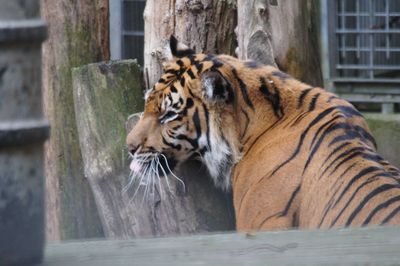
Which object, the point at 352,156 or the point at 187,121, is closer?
the point at 352,156

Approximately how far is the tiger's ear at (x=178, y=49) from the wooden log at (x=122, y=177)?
490 mm

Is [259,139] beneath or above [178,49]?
beneath

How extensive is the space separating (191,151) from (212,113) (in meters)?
0.24

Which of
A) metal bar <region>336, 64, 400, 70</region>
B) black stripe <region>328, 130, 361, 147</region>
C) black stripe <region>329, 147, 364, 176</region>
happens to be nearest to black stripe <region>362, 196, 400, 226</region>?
black stripe <region>329, 147, 364, 176</region>

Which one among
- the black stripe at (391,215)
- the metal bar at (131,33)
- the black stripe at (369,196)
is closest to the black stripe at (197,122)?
the black stripe at (369,196)

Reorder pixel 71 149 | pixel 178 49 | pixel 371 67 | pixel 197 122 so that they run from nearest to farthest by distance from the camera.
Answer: pixel 197 122 < pixel 178 49 < pixel 71 149 < pixel 371 67

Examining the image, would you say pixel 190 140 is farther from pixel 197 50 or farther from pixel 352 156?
pixel 352 156

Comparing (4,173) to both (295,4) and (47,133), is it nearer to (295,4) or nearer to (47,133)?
(47,133)

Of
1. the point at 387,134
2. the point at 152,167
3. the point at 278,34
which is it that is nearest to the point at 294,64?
the point at 278,34

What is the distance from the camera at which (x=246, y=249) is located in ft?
6.20

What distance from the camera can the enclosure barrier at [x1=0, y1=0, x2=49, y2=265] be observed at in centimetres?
161

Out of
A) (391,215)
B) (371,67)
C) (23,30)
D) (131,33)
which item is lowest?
(391,215)

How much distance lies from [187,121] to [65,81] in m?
1.57

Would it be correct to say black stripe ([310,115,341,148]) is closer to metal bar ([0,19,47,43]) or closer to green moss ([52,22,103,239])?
green moss ([52,22,103,239])
